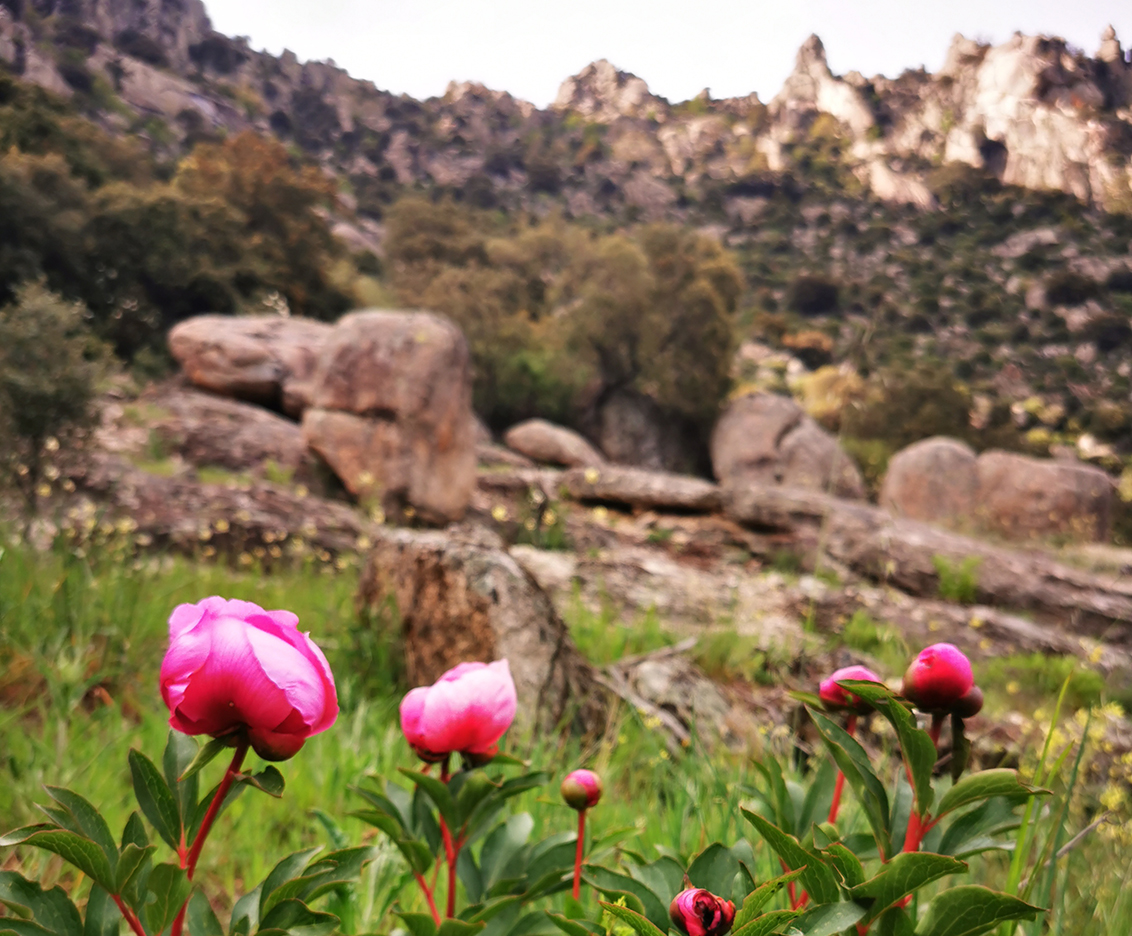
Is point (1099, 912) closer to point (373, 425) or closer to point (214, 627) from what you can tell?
point (214, 627)

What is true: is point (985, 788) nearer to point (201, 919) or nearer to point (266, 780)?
point (266, 780)

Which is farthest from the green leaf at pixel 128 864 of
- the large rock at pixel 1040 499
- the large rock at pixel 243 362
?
the large rock at pixel 1040 499

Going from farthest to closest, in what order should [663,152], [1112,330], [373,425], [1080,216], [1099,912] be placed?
[663,152] → [1080,216] → [1112,330] → [373,425] → [1099,912]

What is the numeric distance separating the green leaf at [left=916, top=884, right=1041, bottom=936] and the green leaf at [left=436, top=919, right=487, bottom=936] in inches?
12.3

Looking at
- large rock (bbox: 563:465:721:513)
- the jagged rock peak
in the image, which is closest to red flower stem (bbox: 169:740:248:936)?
large rock (bbox: 563:465:721:513)

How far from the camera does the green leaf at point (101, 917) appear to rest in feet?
1.42

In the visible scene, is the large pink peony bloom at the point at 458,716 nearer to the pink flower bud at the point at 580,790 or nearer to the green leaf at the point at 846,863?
the pink flower bud at the point at 580,790

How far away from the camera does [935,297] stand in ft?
106

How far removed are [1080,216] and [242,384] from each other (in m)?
46.2

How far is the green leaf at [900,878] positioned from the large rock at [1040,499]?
447 inches

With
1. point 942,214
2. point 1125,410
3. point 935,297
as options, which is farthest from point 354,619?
point 942,214

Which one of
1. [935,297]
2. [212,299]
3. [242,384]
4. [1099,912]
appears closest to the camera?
[1099,912]

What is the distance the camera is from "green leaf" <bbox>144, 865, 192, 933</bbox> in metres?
0.41

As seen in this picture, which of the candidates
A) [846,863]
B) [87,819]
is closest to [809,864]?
[846,863]
